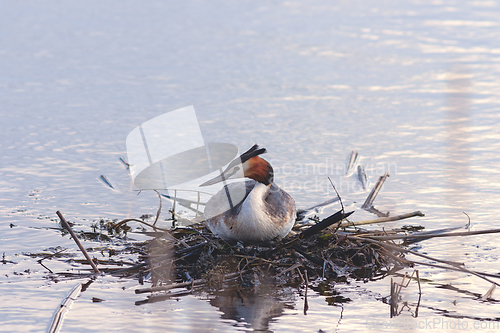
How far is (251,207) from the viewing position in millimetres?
5668

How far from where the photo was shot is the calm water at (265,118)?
192 inches

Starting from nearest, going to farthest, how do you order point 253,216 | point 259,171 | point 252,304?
point 252,304, point 253,216, point 259,171

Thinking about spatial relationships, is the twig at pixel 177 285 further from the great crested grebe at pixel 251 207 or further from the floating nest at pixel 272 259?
the great crested grebe at pixel 251 207

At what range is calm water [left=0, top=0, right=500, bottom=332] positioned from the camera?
4871 mm

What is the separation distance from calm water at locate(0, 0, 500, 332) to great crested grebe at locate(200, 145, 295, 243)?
628mm

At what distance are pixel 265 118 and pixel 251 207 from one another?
16.7 ft

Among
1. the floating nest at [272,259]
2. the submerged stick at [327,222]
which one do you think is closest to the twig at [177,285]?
the floating nest at [272,259]

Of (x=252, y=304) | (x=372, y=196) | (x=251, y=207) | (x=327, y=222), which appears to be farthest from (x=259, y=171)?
(x=372, y=196)

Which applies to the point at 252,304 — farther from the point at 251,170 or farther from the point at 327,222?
the point at 251,170

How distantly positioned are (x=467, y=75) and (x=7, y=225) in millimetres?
5244

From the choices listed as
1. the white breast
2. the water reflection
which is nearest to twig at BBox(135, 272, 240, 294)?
the water reflection

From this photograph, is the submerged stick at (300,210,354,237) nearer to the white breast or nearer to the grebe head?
the white breast

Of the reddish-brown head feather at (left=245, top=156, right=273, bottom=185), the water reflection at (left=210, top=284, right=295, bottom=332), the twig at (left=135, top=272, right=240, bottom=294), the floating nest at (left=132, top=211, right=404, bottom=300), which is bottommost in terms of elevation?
the water reflection at (left=210, top=284, right=295, bottom=332)

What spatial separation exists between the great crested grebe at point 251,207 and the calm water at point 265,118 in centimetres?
63
